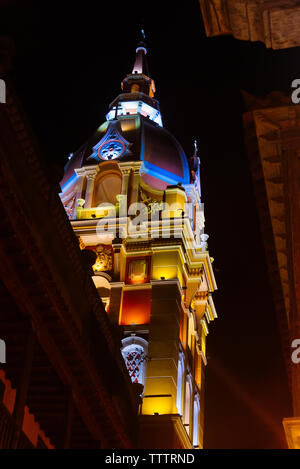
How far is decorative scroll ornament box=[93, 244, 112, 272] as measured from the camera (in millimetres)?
34594

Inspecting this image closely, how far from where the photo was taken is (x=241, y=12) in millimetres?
15055

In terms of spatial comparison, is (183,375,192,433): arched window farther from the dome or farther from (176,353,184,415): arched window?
the dome

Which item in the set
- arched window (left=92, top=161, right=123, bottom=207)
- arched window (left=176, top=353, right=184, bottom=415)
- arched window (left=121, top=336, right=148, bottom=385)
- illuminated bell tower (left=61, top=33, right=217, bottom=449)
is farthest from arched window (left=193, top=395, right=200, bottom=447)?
arched window (left=92, top=161, right=123, bottom=207)

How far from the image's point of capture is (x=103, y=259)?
3484 cm

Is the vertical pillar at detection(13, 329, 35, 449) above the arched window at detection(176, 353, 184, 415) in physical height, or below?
below

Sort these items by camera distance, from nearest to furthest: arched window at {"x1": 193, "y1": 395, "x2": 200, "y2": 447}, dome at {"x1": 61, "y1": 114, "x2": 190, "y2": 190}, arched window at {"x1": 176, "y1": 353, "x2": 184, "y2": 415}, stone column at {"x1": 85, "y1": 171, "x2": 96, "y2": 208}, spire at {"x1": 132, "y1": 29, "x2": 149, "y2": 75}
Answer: arched window at {"x1": 176, "y1": 353, "x2": 184, "y2": 415} → arched window at {"x1": 193, "y1": 395, "x2": 200, "y2": 447} → stone column at {"x1": 85, "y1": 171, "x2": 96, "y2": 208} → dome at {"x1": 61, "y1": 114, "x2": 190, "y2": 190} → spire at {"x1": 132, "y1": 29, "x2": 149, "y2": 75}

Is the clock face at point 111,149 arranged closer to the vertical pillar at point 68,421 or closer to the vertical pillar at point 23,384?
the vertical pillar at point 68,421

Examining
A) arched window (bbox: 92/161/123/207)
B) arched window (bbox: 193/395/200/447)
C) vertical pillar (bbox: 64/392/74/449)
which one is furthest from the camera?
arched window (bbox: 92/161/123/207)

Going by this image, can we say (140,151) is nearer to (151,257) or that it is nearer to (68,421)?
(151,257)

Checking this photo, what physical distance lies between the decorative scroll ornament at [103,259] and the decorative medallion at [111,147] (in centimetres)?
624

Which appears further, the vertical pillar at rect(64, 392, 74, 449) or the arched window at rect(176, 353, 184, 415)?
the arched window at rect(176, 353, 184, 415)

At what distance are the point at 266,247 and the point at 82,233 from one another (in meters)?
15.8

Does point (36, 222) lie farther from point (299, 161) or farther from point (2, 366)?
point (299, 161)
